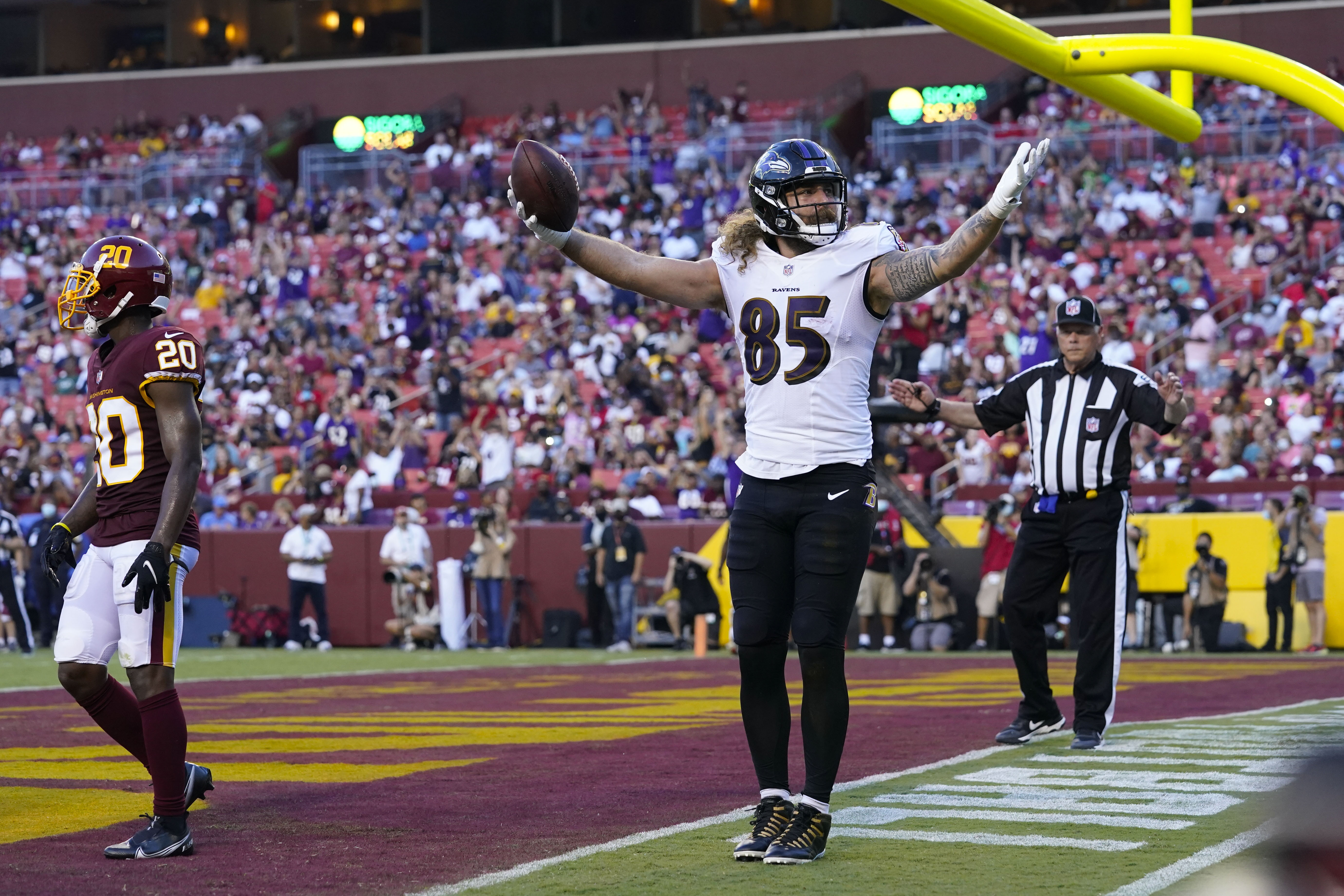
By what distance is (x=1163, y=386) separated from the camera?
22.0ft

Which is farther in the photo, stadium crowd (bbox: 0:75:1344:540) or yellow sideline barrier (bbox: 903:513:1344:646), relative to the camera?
stadium crowd (bbox: 0:75:1344:540)

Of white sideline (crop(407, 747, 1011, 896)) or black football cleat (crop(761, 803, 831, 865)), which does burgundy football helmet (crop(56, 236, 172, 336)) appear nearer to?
white sideline (crop(407, 747, 1011, 896))

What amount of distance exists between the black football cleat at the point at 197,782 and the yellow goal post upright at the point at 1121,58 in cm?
289

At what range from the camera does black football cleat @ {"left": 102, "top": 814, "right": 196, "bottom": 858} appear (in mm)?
4363

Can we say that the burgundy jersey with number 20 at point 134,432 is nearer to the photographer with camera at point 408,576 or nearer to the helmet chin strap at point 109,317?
the helmet chin strap at point 109,317

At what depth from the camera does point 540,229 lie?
4648mm

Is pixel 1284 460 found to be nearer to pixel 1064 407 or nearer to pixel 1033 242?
pixel 1033 242

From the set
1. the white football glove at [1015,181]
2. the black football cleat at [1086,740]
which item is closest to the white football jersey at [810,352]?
the white football glove at [1015,181]

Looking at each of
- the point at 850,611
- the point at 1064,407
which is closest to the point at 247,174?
the point at 1064,407

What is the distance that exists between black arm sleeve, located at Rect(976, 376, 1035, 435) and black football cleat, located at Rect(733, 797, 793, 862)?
3166 mm

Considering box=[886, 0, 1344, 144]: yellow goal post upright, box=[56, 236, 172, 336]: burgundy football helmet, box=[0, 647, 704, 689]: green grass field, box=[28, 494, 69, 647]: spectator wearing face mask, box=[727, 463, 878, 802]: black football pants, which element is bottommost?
box=[0, 647, 704, 689]: green grass field

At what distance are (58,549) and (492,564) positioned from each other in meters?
12.7

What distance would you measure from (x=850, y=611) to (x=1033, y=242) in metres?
19.5

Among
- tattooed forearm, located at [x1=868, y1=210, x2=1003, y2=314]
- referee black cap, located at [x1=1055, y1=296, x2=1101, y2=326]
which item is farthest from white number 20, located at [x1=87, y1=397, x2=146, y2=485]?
referee black cap, located at [x1=1055, y1=296, x2=1101, y2=326]
